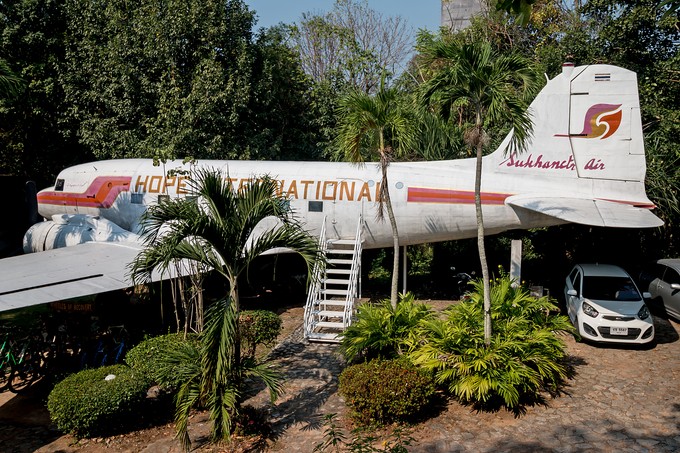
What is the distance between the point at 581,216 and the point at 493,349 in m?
5.20

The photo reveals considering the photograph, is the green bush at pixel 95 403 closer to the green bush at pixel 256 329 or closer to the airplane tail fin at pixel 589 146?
the green bush at pixel 256 329

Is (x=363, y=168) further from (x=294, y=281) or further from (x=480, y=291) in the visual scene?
(x=480, y=291)

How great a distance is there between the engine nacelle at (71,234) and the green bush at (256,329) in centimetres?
617

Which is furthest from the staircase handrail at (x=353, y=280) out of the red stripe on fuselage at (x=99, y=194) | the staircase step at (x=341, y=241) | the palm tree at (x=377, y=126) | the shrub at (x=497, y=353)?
the red stripe on fuselage at (x=99, y=194)

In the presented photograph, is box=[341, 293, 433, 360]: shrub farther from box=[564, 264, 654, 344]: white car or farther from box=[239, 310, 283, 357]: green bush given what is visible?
box=[564, 264, 654, 344]: white car

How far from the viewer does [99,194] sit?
20.3 m

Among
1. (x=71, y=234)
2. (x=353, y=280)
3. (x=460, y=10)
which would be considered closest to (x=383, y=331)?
(x=353, y=280)

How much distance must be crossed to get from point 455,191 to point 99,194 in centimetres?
1277

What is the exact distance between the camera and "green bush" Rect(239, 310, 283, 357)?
42.5ft

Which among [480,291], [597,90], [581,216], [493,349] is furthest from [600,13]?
[493,349]

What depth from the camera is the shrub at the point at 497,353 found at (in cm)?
1056

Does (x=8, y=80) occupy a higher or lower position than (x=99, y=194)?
higher

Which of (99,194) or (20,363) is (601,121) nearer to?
(20,363)

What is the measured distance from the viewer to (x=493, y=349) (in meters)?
11.0
